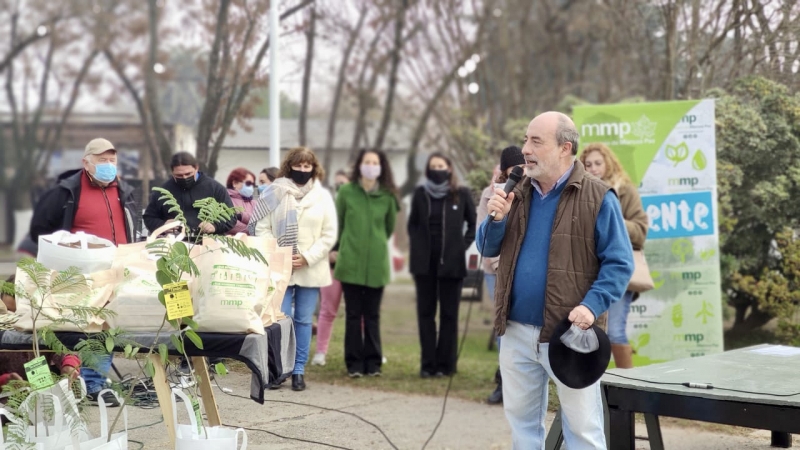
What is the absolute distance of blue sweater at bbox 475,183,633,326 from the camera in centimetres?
425

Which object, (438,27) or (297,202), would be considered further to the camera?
(438,27)

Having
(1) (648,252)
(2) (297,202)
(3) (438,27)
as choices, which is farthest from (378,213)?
(3) (438,27)

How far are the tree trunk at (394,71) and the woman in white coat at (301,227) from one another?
11431mm

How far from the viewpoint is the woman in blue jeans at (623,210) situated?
7219mm

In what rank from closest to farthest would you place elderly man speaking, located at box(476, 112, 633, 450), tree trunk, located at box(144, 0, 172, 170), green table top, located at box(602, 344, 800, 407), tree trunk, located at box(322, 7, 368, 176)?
1. elderly man speaking, located at box(476, 112, 633, 450)
2. green table top, located at box(602, 344, 800, 407)
3. tree trunk, located at box(144, 0, 172, 170)
4. tree trunk, located at box(322, 7, 368, 176)

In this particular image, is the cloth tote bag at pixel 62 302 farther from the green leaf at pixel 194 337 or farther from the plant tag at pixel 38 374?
the green leaf at pixel 194 337

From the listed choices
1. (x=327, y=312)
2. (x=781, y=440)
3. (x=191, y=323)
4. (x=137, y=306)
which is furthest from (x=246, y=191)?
(x=781, y=440)

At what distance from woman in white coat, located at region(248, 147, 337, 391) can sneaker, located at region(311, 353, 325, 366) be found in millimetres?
1073

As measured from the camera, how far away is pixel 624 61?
49.4ft

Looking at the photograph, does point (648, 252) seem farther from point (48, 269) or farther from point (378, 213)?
point (48, 269)

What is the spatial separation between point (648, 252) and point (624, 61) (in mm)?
7509

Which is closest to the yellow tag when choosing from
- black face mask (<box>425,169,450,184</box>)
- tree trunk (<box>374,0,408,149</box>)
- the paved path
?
the paved path

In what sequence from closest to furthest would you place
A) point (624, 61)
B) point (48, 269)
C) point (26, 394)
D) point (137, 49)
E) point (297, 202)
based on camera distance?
point (26, 394) → point (48, 269) → point (297, 202) → point (624, 61) → point (137, 49)

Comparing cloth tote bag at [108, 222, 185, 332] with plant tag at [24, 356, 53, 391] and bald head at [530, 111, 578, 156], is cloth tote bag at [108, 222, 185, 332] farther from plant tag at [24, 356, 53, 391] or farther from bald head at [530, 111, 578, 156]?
bald head at [530, 111, 578, 156]
